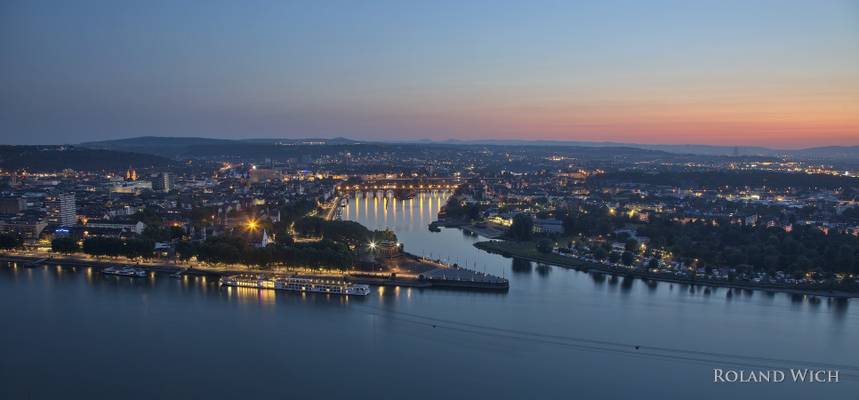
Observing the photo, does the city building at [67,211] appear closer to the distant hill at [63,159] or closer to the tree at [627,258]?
the tree at [627,258]

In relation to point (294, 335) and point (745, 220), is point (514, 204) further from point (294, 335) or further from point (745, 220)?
point (294, 335)

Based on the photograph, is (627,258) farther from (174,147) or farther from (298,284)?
(174,147)

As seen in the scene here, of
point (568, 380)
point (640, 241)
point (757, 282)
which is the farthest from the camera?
point (640, 241)

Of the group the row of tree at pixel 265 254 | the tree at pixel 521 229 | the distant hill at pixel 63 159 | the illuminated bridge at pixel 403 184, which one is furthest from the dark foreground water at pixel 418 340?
the distant hill at pixel 63 159

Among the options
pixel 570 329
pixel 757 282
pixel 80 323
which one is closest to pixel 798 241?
pixel 757 282

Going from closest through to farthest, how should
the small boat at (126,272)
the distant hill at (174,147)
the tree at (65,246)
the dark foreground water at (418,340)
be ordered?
the dark foreground water at (418,340), the small boat at (126,272), the tree at (65,246), the distant hill at (174,147)

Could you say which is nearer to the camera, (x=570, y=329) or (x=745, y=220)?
(x=570, y=329)
